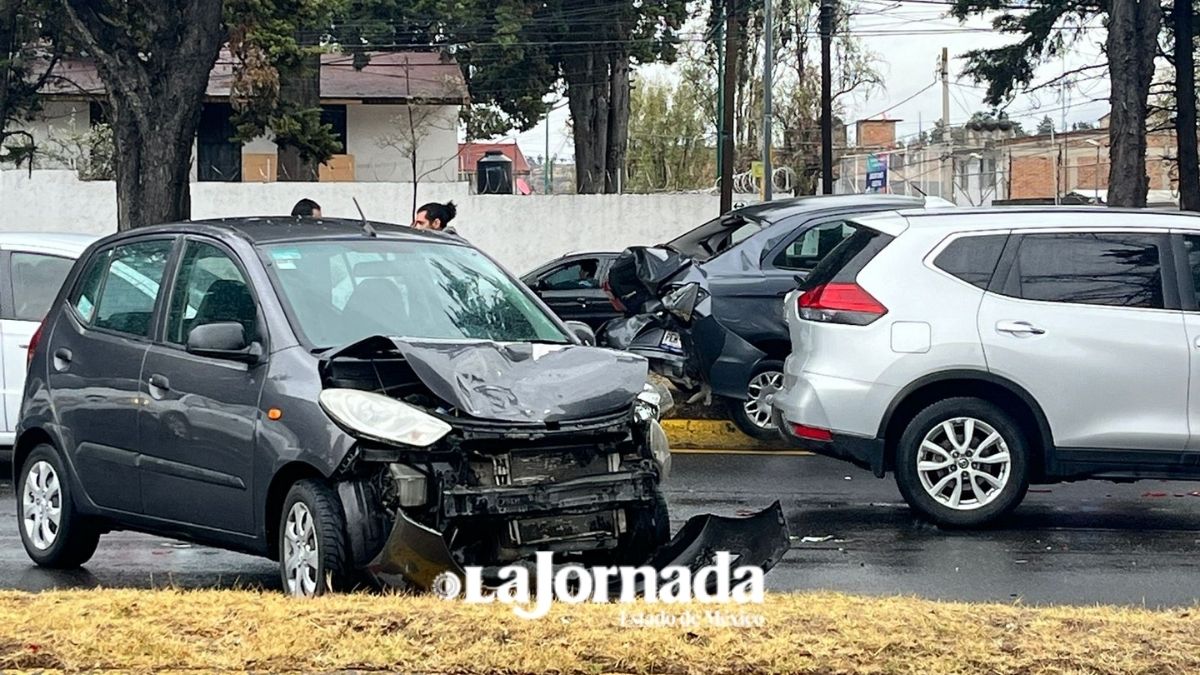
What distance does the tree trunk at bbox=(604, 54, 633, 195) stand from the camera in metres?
38.5

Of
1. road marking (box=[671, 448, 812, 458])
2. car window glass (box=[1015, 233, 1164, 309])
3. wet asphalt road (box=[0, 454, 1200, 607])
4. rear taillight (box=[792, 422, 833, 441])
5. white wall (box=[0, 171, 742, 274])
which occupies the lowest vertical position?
wet asphalt road (box=[0, 454, 1200, 607])

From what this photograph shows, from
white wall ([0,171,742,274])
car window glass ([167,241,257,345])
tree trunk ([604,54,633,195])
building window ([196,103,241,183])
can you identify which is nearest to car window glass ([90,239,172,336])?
car window glass ([167,241,257,345])

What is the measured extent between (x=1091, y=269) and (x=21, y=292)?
266 inches

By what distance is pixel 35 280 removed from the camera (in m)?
10.5

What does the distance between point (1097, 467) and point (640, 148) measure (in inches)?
1826

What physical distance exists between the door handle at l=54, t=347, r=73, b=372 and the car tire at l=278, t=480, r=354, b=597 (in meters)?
1.83

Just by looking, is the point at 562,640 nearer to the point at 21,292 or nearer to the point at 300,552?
the point at 300,552

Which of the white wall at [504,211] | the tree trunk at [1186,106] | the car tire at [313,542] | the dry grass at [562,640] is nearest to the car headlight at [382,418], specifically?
the car tire at [313,542]

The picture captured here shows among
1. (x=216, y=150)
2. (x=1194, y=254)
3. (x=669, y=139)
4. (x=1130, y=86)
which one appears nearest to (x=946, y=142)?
(x=669, y=139)

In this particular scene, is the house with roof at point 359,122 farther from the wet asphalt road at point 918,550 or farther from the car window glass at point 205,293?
the car window glass at point 205,293

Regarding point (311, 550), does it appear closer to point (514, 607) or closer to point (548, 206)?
point (514, 607)

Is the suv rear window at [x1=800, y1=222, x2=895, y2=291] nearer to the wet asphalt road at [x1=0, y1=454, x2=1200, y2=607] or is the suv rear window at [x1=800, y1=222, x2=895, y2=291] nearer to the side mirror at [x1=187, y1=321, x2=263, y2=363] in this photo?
the wet asphalt road at [x1=0, y1=454, x2=1200, y2=607]

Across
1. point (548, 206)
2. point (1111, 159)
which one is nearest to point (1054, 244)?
point (1111, 159)

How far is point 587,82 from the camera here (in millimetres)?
38500
